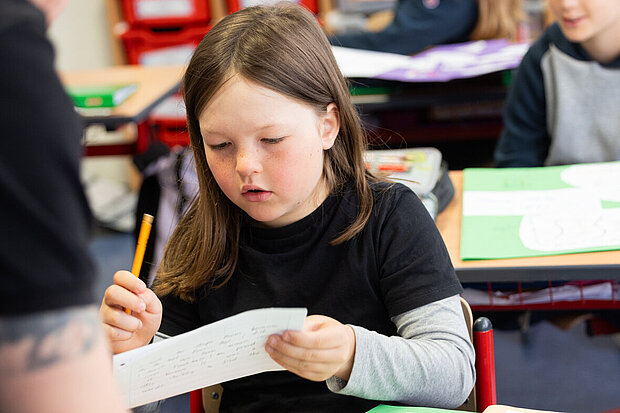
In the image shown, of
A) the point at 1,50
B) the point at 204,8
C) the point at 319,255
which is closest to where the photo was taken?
the point at 1,50

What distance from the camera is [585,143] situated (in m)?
1.85

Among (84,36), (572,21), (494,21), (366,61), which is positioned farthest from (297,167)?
(84,36)

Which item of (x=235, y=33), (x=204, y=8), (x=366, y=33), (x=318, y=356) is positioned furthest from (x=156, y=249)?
(x=204, y=8)

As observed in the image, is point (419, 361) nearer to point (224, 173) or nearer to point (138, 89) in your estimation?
point (224, 173)

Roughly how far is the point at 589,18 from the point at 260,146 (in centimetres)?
112

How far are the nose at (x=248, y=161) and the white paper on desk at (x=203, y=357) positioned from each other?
0.79 feet

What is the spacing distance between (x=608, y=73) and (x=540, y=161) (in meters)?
0.27

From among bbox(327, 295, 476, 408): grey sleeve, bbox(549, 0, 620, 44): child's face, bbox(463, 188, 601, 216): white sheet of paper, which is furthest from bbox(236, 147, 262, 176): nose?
bbox(549, 0, 620, 44): child's face

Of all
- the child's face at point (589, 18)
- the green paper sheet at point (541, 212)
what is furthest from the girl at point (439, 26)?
the green paper sheet at point (541, 212)

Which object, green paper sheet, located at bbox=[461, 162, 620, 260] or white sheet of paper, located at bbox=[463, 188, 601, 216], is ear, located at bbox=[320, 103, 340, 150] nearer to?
green paper sheet, located at bbox=[461, 162, 620, 260]

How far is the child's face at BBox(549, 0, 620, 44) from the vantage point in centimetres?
179

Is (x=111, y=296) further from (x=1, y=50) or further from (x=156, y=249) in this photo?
(x=156, y=249)

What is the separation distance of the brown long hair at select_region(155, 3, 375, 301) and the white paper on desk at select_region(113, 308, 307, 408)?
0.26 metres

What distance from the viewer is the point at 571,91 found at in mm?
1863
